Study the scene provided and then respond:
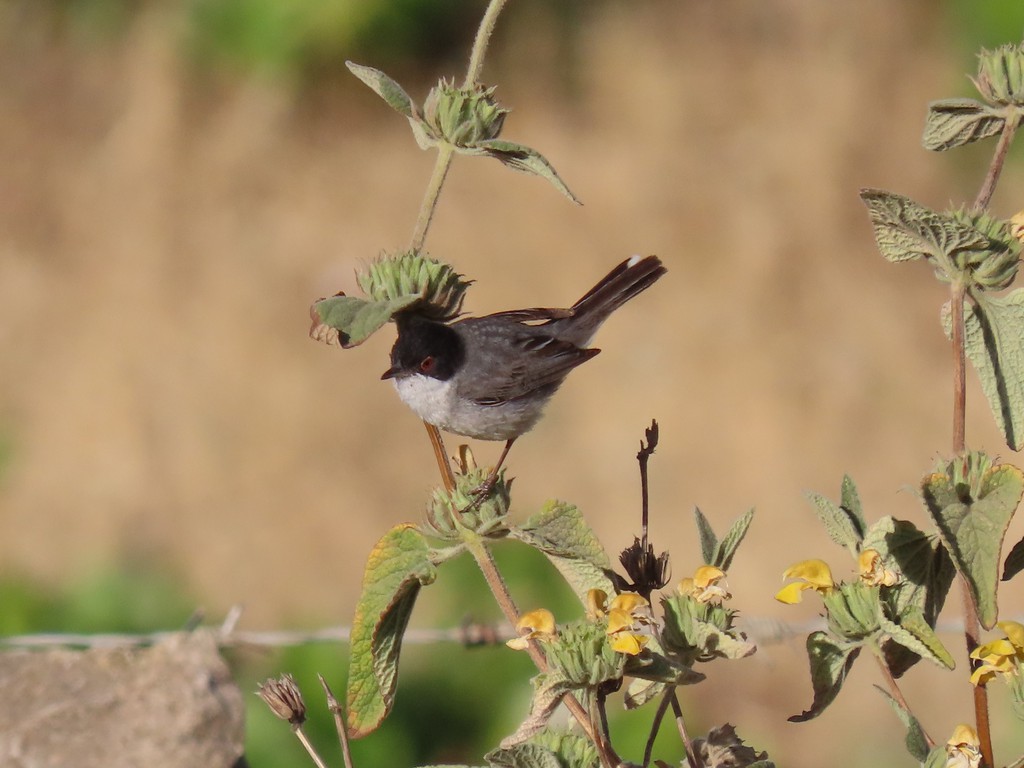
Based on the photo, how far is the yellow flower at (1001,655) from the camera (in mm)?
1535

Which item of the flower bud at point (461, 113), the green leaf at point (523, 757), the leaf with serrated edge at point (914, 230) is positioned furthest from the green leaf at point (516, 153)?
the green leaf at point (523, 757)

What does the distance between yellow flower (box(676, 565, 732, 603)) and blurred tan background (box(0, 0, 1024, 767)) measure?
4.89m

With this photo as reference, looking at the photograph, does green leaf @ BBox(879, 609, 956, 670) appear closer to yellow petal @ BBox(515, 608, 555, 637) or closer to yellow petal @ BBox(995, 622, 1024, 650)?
yellow petal @ BBox(995, 622, 1024, 650)

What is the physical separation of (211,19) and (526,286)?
8.84 ft

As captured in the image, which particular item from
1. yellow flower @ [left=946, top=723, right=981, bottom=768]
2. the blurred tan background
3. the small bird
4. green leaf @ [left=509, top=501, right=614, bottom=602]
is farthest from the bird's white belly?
the blurred tan background

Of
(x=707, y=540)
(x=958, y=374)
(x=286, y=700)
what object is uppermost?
(x=958, y=374)

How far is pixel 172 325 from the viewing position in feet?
25.4

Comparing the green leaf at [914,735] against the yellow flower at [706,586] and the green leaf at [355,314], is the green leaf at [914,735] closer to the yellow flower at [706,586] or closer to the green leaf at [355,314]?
the yellow flower at [706,586]

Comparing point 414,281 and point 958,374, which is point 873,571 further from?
point 414,281

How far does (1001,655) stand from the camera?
1.54m

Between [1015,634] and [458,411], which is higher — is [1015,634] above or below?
above

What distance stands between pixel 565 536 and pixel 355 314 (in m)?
0.41

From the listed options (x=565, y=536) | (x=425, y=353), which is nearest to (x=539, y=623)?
(x=565, y=536)

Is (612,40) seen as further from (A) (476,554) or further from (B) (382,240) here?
(A) (476,554)
